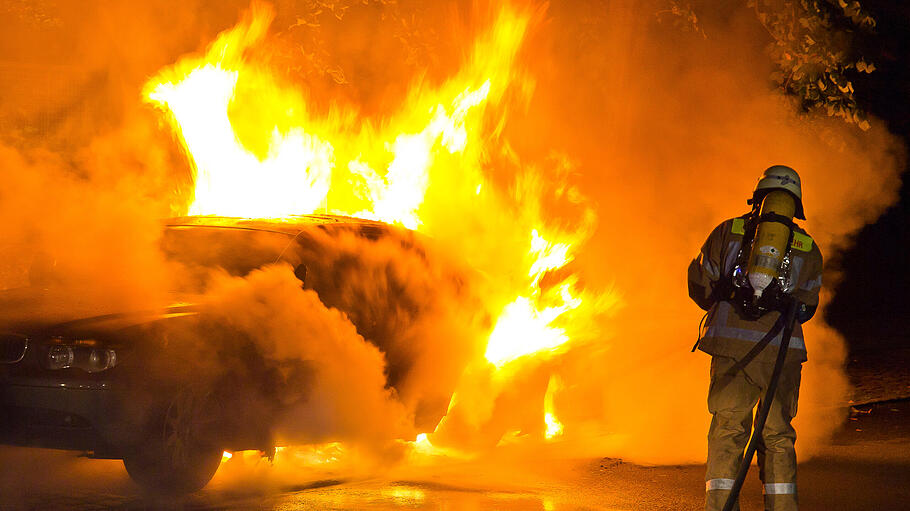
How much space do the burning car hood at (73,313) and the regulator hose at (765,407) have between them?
3217 mm

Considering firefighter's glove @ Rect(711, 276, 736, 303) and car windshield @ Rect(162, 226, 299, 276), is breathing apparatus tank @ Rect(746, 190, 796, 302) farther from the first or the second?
car windshield @ Rect(162, 226, 299, 276)

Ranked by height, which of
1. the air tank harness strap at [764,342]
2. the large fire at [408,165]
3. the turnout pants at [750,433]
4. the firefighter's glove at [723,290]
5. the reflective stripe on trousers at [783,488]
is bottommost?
the reflective stripe on trousers at [783,488]

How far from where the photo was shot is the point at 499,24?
11633mm

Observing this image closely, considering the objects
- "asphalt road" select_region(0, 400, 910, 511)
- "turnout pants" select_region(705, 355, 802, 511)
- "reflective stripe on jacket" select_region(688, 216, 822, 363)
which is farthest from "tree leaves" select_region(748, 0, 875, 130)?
"turnout pants" select_region(705, 355, 802, 511)

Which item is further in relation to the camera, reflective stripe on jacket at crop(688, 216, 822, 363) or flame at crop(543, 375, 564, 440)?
flame at crop(543, 375, 564, 440)

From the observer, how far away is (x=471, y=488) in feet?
24.6

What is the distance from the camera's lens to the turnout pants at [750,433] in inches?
232

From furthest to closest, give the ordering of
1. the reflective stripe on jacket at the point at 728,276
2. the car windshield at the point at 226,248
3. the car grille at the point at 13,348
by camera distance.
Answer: the car windshield at the point at 226,248
the car grille at the point at 13,348
the reflective stripe on jacket at the point at 728,276

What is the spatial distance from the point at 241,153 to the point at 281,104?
1678mm

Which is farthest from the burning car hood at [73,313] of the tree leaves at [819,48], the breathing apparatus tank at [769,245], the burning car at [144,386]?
the tree leaves at [819,48]

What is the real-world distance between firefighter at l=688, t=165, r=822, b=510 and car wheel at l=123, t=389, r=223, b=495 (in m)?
2.88

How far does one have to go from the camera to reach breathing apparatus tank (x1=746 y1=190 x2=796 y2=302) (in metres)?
5.77

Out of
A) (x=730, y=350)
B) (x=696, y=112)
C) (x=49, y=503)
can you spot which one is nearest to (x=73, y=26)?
(x=696, y=112)

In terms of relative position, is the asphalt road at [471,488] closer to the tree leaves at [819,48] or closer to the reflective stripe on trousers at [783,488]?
the reflective stripe on trousers at [783,488]
